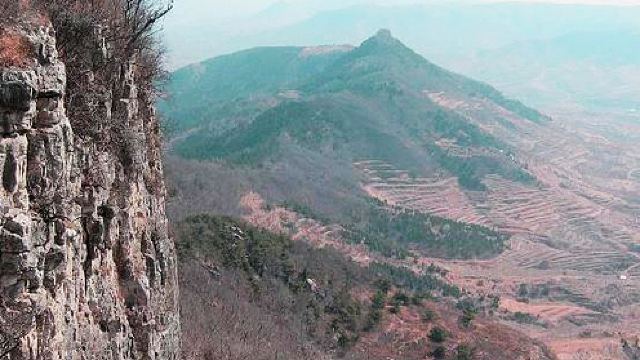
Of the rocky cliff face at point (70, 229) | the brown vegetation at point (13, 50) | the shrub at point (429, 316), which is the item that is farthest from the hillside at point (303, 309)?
the brown vegetation at point (13, 50)

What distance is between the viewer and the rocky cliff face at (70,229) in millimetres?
11023

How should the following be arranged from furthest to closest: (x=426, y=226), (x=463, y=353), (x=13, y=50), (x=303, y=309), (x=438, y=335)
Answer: (x=426, y=226)
(x=303, y=309)
(x=438, y=335)
(x=463, y=353)
(x=13, y=50)

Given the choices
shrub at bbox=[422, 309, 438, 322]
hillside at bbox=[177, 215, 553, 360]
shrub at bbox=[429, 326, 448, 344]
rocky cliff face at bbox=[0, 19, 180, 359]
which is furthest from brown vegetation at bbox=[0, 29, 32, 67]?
shrub at bbox=[422, 309, 438, 322]

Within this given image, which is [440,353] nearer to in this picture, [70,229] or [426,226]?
[70,229]

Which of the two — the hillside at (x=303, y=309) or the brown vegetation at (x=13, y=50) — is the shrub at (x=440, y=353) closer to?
the hillside at (x=303, y=309)

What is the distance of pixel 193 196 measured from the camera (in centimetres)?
11694

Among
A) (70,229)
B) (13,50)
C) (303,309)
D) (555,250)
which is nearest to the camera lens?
(13,50)

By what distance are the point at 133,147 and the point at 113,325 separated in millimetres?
4530

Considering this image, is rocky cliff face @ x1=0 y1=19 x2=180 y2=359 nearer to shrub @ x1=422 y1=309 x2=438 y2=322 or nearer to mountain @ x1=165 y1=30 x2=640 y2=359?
mountain @ x1=165 y1=30 x2=640 y2=359

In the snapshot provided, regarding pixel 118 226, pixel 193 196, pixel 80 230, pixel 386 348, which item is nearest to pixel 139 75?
pixel 118 226

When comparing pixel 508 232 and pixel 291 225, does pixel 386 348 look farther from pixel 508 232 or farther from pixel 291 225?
pixel 508 232

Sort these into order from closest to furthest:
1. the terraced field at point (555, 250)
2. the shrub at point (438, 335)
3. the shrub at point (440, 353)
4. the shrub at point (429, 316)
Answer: the shrub at point (440, 353)
the shrub at point (438, 335)
the shrub at point (429, 316)
the terraced field at point (555, 250)

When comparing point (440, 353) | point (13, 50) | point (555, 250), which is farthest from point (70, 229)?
point (555, 250)

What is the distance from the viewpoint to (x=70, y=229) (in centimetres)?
1265
